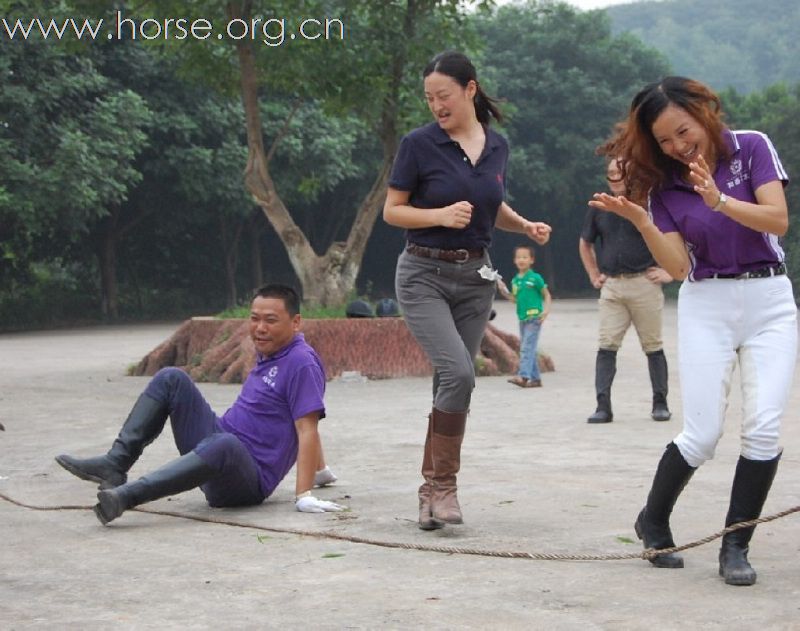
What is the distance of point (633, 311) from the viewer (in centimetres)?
1049

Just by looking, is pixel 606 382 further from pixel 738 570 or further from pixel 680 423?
pixel 738 570

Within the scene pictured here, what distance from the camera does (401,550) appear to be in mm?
5301

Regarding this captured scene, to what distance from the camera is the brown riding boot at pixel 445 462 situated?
574cm

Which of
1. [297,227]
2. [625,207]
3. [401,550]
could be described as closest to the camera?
[625,207]

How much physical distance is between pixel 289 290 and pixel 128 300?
3330 cm

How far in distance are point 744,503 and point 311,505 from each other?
2080mm

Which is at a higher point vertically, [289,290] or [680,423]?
[289,290]

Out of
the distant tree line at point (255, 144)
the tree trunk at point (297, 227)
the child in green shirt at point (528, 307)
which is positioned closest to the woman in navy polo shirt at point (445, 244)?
the child in green shirt at point (528, 307)

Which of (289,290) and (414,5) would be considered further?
(414,5)

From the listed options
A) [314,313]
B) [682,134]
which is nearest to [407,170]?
[682,134]

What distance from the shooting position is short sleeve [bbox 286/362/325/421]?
6145 millimetres

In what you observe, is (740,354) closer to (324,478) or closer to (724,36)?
(324,478)

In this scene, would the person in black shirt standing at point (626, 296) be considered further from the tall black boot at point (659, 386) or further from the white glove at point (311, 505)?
the white glove at point (311, 505)

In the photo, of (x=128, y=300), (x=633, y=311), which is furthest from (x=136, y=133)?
(x=633, y=311)
